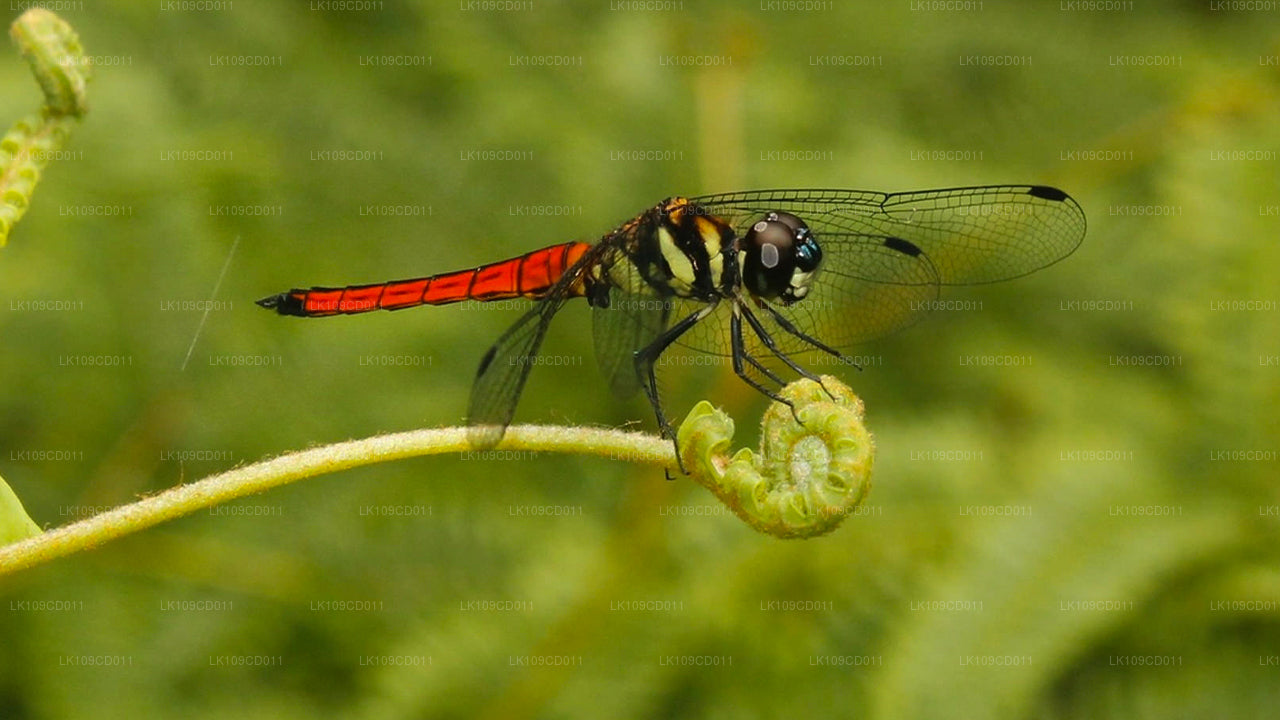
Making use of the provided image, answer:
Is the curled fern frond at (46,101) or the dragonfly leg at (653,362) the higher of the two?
the curled fern frond at (46,101)

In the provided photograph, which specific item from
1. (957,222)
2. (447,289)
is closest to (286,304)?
(447,289)

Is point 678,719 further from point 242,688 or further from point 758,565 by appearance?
point 242,688

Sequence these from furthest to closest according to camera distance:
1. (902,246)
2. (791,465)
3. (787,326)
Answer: (902,246)
(787,326)
(791,465)

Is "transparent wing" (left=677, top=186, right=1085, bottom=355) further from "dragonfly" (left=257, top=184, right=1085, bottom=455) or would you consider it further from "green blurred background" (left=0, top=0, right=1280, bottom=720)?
"green blurred background" (left=0, top=0, right=1280, bottom=720)

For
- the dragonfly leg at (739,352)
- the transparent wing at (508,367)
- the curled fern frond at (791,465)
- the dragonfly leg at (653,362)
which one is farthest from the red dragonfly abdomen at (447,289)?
the curled fern frond at (791,465)

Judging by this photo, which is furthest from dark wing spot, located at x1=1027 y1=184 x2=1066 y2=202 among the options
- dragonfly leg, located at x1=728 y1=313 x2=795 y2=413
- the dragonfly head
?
dragonfly leg, located at x1=728 y1=313 x2=795 y2=413

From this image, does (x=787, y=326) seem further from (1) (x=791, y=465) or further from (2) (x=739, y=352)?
(1) (x=791, y=465)

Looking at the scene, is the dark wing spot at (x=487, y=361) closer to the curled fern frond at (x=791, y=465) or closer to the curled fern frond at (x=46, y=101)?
the curled fern frond at (x=791, y=465)
